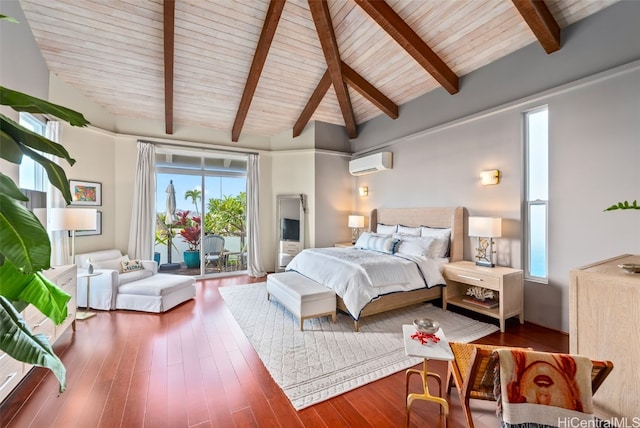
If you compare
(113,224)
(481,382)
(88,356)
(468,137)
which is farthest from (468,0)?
(113,224)

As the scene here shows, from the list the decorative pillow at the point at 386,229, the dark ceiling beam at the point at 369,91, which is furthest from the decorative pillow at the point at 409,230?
the dark ceiling beam at the point at 369,91

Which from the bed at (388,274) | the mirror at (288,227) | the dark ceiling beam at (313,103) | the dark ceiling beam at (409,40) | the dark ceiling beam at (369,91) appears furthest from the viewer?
the mirror at (288,227)

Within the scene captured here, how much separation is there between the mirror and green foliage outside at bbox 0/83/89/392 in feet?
16.5

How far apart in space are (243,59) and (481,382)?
16.6 ft

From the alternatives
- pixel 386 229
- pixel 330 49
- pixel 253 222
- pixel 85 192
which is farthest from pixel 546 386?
pixel 85 192

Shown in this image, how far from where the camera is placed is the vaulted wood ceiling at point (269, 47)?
3.30 m

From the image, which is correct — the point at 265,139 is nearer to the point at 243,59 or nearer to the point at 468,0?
the point at 243,59

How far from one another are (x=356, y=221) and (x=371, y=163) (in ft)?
4.25

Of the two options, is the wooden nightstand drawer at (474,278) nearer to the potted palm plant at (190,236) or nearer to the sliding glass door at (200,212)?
the sliding glass door at (200,212)

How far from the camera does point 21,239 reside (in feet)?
2.85

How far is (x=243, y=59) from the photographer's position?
175 inches

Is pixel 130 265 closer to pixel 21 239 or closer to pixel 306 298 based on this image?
pixel 306 298

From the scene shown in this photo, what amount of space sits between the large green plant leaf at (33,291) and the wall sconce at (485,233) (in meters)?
3.99

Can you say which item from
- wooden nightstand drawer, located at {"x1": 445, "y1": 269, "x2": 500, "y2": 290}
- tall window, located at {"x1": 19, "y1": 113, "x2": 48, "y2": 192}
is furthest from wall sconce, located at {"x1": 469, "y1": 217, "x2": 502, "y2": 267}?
tall window, located at {"x1": 19, "y1": 113, "x2": 48, "y2": 192}
